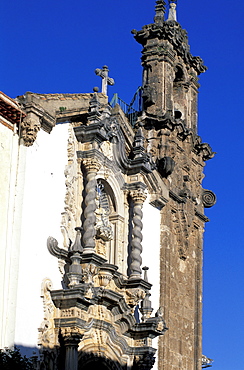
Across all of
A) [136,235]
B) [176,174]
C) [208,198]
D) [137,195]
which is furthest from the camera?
[208,198]

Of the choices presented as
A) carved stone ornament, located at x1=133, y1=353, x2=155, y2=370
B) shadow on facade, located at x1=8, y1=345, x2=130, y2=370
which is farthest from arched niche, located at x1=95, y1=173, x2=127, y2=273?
shadow on facade, located at x1=8, y1=345, x2=130, y2=370

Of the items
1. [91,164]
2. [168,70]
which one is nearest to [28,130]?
[91,164]

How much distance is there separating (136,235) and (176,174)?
373cm

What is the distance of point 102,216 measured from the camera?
20297 mm

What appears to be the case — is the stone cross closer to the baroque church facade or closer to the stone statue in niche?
the baroque church facade

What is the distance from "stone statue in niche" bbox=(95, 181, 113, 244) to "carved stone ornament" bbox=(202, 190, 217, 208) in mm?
5357

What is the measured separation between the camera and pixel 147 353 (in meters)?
20.2

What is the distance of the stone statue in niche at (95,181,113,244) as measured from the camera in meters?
20.0

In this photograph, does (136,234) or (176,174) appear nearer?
(136,234)

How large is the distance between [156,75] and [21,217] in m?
8.65

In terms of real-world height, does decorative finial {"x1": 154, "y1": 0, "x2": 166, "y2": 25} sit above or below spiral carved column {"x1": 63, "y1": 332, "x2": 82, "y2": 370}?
above

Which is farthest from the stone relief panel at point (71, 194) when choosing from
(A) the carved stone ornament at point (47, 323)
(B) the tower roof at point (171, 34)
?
(B) the tower roof at point (171, 34)

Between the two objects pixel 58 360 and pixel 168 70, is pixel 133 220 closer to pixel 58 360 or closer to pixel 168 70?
pixel 58 360

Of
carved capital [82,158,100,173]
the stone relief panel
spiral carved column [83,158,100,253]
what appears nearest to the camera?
the stone relief panel
